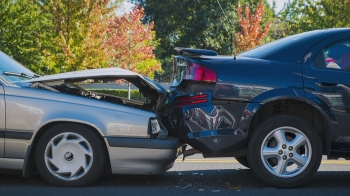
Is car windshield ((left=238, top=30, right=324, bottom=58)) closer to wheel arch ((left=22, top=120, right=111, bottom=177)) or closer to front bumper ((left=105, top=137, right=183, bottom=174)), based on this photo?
front bumper ((left=105, top=137, right=183, bottom=174))

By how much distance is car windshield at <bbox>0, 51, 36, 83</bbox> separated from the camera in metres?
5.93

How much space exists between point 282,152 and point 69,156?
193 cm

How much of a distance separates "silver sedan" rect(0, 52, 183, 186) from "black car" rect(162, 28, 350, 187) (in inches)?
15.7

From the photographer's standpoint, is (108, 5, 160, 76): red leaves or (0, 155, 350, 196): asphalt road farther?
(108, 5, 160, 76): red leaves

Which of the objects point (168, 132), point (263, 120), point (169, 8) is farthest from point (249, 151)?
point (169, 8)

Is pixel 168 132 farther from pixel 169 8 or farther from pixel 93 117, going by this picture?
pixel 169 8

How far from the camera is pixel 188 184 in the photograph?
588 centimetres

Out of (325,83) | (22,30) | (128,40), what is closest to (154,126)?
(325,83)

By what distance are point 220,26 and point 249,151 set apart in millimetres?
44012

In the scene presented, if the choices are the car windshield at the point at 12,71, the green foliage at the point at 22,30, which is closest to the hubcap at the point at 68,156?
the car windshield at the point at 12,71

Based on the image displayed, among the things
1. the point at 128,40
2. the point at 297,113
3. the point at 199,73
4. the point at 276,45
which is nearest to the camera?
the point at 199,73

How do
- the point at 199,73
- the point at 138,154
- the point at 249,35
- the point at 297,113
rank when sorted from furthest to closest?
the point at 249,35 → the point at 297,113 → the point at 199,73 → the point at 138,154

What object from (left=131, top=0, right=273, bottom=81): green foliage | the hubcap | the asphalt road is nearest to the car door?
the asphalt road

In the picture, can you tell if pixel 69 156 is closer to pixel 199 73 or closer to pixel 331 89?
pixel 199 73
